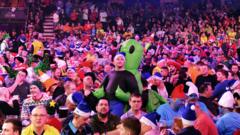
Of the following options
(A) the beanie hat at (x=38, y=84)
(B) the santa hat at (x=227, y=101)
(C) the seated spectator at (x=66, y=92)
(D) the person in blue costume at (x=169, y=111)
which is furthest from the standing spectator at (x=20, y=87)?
(B) the santa hat at (x=227, y=101)

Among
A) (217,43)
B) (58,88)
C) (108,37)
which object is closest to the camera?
(58,88)

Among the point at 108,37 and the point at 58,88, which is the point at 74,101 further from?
the point at 108,37

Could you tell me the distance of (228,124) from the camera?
7043mm

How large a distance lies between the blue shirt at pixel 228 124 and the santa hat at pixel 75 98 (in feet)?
6.61

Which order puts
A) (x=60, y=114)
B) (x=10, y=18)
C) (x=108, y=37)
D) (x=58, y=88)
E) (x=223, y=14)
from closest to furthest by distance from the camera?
(x=60, y=114) → (x=58, y=88) → (x=108, y=37) → (x=10, y=18) → (x=223, y=14)

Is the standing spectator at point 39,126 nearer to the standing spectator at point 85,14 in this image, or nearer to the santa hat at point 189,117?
the santa hat at point 189,117

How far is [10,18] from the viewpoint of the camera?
26.4 m

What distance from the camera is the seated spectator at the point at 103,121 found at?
22.5 feet

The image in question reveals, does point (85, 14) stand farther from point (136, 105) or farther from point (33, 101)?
point (136, 105)

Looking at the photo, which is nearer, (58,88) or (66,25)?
(58,88)

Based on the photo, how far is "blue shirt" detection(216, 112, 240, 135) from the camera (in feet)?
23.1

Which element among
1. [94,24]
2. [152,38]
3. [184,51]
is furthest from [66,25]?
[184,51]

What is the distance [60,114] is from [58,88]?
143 cm

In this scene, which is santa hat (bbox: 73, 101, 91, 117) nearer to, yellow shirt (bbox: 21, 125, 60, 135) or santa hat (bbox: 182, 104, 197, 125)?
yellow shirt (bbox: 21, 125, 60, 135)
